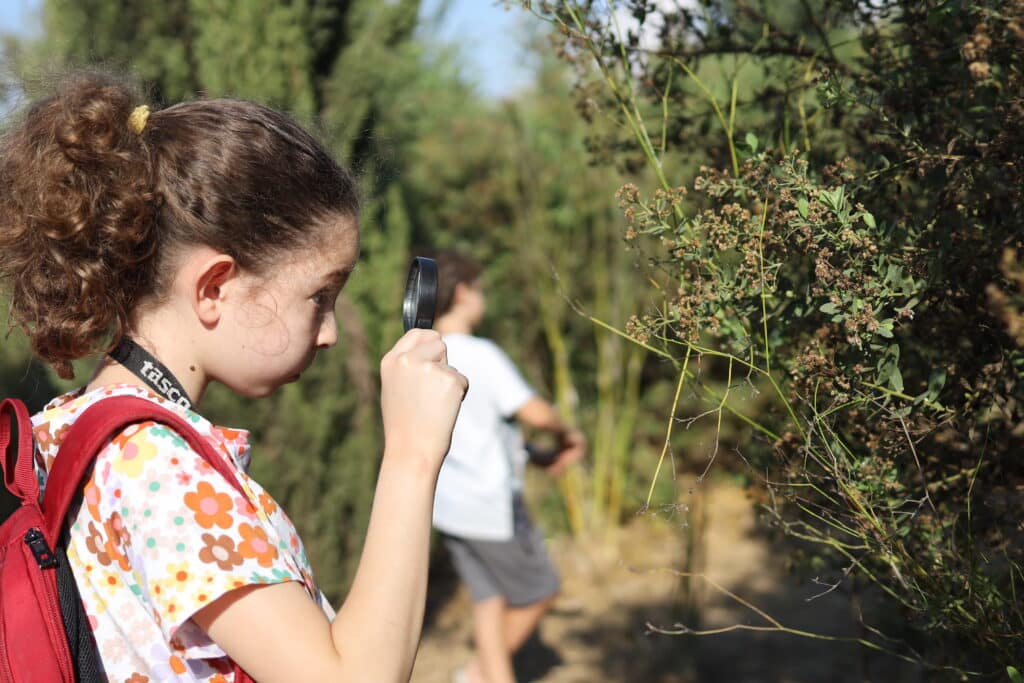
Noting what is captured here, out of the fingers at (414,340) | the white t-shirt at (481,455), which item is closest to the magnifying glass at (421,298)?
the fingers at (414,340)

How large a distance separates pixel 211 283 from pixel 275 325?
0.11 m

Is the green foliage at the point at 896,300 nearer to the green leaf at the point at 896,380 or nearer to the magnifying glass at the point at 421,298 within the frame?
the green leaf at the point at 896,380

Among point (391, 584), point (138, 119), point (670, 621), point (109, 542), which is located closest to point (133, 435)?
point (109, 542)

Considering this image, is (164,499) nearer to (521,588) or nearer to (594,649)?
(521,588)

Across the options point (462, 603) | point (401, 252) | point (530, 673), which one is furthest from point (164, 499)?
point (462, 603)

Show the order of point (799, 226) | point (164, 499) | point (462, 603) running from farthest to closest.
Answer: point (462, 603), point (799, 226), point (164, 499)

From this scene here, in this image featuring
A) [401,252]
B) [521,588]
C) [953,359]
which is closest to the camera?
[953,359]

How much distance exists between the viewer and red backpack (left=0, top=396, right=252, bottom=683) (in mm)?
1178

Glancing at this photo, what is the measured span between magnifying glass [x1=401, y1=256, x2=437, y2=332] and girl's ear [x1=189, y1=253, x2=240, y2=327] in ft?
0.83

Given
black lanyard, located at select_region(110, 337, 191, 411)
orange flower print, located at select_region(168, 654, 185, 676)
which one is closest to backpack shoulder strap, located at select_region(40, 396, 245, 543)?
black lanyard, located at select_region(110, 337, 191, 411)

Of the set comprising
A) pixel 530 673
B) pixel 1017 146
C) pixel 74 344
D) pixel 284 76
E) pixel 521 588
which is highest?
pixel 284 76

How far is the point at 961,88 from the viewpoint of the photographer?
4.76 ft

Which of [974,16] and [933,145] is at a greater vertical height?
[974,16]

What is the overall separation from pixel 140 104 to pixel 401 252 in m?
3.76
